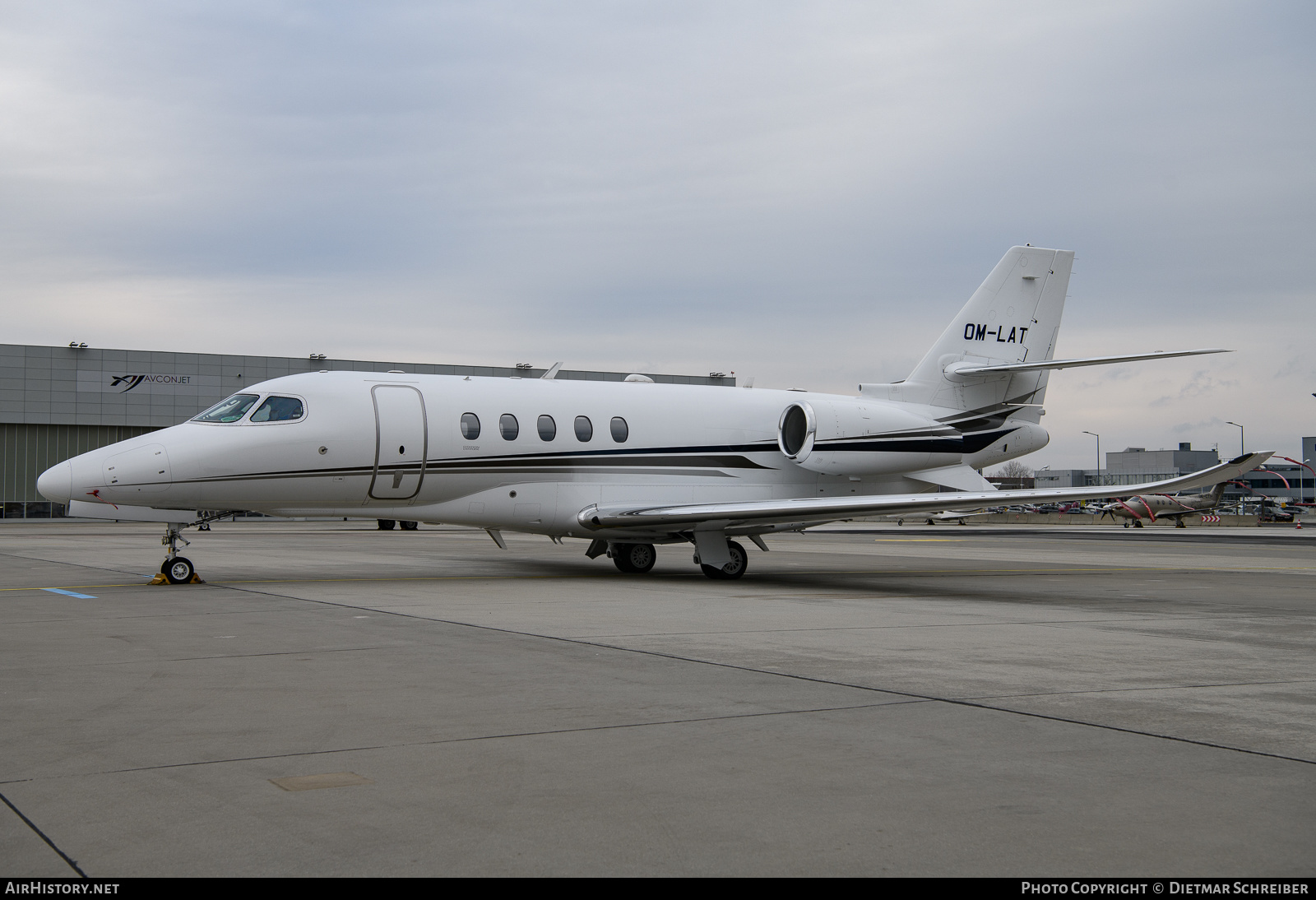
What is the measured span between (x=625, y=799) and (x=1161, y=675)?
5127mm

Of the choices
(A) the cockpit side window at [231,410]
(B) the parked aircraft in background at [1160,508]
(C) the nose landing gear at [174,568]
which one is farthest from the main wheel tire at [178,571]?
(B) the parked aircraft in background at [1160,508]

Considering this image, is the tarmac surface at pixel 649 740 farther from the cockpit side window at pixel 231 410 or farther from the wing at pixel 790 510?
the cockpit side window at pixel 231 410

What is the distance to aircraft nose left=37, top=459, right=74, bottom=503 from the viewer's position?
1479cm

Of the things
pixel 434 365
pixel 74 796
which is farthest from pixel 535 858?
pixel 434 365

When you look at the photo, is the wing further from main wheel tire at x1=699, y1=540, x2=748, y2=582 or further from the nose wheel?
the nose wheel

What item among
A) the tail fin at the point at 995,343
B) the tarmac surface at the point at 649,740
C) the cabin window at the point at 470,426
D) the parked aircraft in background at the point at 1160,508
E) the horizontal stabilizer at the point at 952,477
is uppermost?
the tail fin at the point at 995,343

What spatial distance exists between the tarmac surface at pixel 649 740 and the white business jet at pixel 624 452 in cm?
297

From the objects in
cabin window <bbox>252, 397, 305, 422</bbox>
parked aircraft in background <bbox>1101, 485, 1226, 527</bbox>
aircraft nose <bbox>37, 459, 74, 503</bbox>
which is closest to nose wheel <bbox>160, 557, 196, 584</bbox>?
aircraft nose <bbox>37, 459, 74, 503</bbox>

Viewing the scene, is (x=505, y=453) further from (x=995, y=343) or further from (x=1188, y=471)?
(x=1188, y=471)

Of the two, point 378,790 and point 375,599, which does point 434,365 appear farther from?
point 378,790

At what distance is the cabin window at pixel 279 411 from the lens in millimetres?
16047

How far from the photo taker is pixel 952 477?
20906mm

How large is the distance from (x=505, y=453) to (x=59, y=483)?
630cm

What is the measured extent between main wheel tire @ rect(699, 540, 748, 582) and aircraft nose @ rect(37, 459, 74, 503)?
31.3 feet
